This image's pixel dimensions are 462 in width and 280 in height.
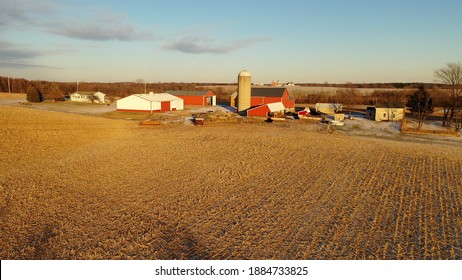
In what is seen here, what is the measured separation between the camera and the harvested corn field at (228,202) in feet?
30.1

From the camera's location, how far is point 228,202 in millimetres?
12648

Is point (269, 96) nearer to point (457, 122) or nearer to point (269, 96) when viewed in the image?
point (269, 96)

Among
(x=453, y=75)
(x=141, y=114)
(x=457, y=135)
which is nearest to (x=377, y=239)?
(x=457, y=135)

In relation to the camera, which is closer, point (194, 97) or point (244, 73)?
point (244, 73)

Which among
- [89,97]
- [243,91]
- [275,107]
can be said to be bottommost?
[275,107]

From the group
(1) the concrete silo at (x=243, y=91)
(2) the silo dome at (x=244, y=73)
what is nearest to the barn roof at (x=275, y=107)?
(1) the concrete silo at (x=243, y=91)

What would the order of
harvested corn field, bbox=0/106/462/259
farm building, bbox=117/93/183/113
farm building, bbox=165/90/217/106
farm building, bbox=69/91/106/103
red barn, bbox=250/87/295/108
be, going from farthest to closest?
1. farm building, bbox=69/91/106/103
2. farm building, bbox=165/90/217/106
3. red barn, bbox=250/87/295/108
4. farm building, bbox=117/93/183/113
5. harvested corn field, bbox=0/106/462/259

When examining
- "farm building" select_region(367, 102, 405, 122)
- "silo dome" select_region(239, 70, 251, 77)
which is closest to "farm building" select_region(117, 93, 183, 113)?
"silo dome" select_region(239, 70, 251, 77)

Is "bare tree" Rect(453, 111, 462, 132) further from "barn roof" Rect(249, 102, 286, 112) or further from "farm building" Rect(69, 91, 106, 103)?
"farm building" Rect(69, 91, 106, 103)

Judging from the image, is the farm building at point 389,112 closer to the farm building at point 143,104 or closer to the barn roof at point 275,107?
the barn roof at point 275,107

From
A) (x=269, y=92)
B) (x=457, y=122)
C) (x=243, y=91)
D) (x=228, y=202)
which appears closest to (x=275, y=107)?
(x=243, y=91)

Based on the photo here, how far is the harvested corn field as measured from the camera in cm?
918

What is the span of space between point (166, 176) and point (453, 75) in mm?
48684

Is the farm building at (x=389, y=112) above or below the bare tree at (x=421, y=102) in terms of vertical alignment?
below
